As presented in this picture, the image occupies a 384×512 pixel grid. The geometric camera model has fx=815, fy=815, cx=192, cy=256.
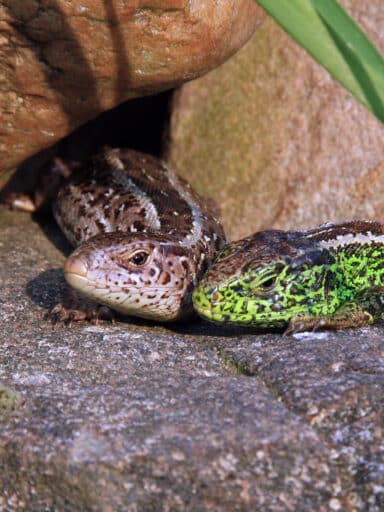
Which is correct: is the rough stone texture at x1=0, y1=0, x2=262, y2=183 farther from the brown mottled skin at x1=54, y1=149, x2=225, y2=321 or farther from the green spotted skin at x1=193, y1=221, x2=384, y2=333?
the green spotted skin at x1=193, y1=221, x2=384, y2=333

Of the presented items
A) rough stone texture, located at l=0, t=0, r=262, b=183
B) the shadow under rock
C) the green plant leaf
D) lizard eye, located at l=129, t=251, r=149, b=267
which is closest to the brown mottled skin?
lizard eye, located at l=129, t=251, r=149, b=267

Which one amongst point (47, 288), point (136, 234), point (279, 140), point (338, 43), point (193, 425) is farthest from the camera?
point (279, 140)

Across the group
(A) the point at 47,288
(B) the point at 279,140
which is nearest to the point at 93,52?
(A) the point at 47,288

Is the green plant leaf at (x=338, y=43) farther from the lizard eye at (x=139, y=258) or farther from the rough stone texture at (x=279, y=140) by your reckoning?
the rough stone texture at (x=279, y=140)

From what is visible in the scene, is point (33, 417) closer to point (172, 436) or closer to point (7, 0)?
point (172, 436)

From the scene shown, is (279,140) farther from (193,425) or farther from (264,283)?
(193,425)

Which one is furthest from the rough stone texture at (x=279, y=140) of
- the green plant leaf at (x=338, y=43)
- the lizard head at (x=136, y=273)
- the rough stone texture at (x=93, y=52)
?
the green plant leaf at (x=338, y=43)
